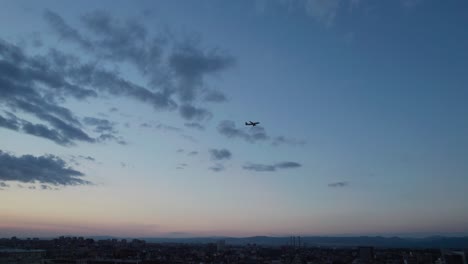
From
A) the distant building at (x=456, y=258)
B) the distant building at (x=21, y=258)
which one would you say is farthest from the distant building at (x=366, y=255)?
the distant building at (x=456, y=258)

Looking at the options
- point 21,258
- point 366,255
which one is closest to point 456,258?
point 21,258

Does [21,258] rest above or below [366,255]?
above

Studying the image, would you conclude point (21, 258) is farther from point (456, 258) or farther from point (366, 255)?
point (366, 255)

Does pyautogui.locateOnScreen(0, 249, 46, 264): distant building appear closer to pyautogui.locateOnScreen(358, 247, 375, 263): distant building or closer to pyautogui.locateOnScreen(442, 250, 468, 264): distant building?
pyautogui.locateOnScreen(442, 250, 468, 264): distant building

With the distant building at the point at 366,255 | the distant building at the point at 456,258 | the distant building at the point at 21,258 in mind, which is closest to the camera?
the distant building at the point at 456,258

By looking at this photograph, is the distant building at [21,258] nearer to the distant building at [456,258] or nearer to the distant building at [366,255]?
the distant building at [456,258]

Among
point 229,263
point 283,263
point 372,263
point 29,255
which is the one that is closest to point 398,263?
point 372,263

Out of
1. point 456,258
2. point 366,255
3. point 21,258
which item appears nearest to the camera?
point 456,258

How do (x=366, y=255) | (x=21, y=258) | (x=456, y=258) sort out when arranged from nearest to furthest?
1. (x=456, y=258)
2. (x=21, y=258)
3. (x=366, y=255)

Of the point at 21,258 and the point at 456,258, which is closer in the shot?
the point at 456,258

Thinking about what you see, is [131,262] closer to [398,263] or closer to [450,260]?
[398,263]

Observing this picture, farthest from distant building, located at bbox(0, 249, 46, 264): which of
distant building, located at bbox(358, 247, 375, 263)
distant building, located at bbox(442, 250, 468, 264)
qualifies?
distant building, located at bbox(358, 247, 375, 263)
